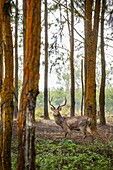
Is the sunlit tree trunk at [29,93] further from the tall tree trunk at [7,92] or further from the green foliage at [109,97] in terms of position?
the green foliage at [109,97]

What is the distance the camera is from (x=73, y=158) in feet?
26.5

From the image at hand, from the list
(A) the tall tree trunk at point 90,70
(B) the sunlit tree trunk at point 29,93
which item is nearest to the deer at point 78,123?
(A) the tall tree trunk at point 90,70

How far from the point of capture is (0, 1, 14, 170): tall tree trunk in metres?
7.01

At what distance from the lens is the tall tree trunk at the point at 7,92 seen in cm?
701

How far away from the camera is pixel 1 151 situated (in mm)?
6988

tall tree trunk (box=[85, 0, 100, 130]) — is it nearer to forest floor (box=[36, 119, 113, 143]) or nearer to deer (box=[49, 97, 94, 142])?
forest floor (box=[36, 119, 113, 143])

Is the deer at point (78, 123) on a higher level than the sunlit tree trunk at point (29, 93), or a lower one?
lower

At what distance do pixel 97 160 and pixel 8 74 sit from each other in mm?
3021

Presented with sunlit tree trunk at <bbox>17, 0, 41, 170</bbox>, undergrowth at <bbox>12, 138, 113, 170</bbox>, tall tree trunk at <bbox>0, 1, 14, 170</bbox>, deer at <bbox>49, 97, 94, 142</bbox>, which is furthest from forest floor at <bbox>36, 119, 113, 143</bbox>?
sunlit tree trunk at <bbox>17, 0, 41, 170</bbox>

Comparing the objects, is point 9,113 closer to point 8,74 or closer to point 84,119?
point 8,74

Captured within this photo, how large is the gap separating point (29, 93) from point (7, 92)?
1.27 meters

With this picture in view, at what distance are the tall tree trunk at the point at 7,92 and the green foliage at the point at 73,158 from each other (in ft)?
3.33

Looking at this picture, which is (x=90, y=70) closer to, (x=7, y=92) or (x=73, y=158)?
(x=73, y=158)

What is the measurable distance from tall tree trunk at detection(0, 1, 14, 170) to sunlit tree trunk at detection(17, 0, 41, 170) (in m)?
1.07
